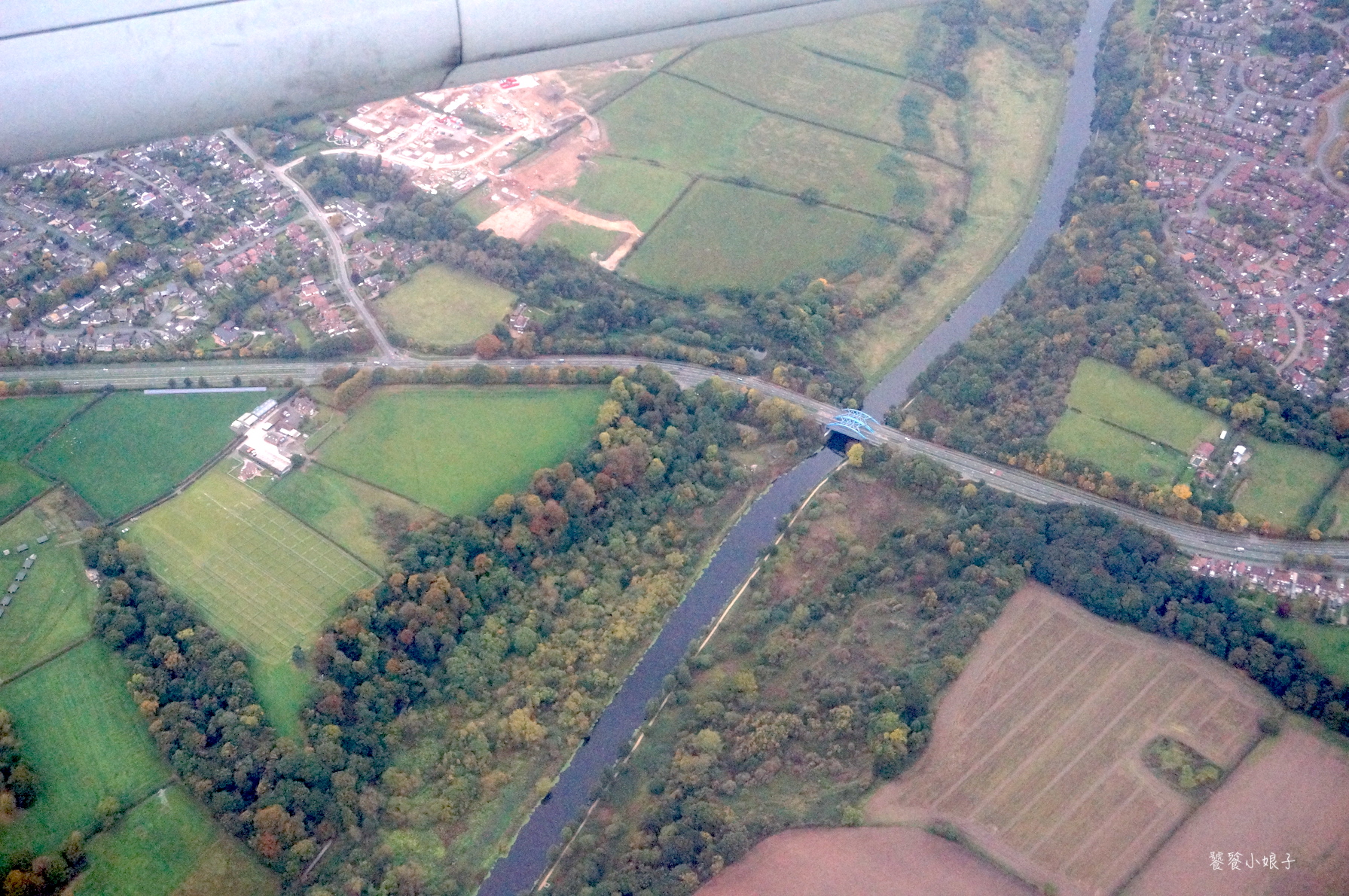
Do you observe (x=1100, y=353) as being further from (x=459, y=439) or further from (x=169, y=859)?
(x=169, y=859)

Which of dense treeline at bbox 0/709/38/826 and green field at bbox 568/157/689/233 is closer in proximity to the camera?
dense treeline at bbox 0/709/38/826

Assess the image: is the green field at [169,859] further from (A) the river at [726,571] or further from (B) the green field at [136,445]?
(B) the green field at [136,445]

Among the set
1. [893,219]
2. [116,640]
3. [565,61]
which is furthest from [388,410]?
[565,61]

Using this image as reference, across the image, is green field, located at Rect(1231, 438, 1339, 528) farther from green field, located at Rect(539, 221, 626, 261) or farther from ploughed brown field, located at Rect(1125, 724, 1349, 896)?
green field, located at Rect(539, 221, 626, 261)

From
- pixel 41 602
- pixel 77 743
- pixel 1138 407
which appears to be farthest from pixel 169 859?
pixel 1138 407

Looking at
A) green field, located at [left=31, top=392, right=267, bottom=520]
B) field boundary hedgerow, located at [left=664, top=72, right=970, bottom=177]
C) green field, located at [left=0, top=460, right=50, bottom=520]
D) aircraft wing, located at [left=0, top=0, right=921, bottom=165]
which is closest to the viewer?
aircraft wing, located at [left=0, top=0, right=921, bottom=165]

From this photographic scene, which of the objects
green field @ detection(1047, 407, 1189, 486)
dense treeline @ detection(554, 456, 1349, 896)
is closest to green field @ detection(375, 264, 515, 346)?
dense treeline @ detection(554, 456, 1349, 896)
